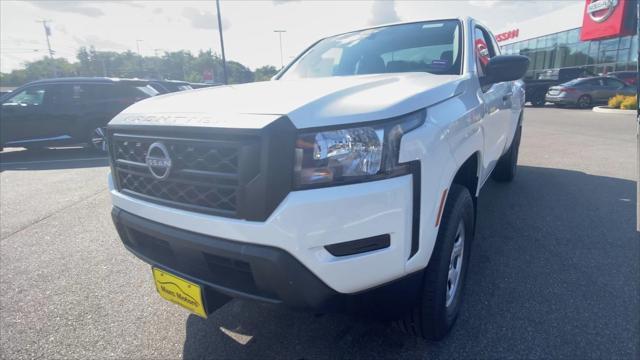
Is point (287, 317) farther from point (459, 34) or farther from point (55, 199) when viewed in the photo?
point (55, 199)

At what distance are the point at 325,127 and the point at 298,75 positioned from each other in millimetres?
1908

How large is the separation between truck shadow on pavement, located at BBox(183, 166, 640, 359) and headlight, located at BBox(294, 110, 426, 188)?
0.59m

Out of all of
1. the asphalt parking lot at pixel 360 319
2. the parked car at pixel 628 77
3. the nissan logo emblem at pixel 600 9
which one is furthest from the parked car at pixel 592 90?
the asphalt parking lot at pixel 360 319

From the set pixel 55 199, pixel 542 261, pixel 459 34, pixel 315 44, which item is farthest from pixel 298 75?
pixel 55 199

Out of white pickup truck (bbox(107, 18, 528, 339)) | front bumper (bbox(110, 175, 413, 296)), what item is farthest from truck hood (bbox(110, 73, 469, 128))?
front bumper (bbox(110, 175, 413, 296))

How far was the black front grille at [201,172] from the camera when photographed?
1417mm

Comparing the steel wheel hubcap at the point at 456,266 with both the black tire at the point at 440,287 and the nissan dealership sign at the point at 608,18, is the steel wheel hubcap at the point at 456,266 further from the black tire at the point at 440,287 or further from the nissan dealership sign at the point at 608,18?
the nissan dealership sign at the point at 608,18

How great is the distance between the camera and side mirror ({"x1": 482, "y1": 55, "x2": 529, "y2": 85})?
2357 mm

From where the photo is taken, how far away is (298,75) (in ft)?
10.4

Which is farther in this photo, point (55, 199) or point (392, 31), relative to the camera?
point (55, 199)

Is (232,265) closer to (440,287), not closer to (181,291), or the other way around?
(181,291)

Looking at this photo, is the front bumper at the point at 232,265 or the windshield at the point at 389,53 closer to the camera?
the front bumper at the point at 232,265

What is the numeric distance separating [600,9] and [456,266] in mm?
28108

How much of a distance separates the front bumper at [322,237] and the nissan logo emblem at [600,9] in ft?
91.7
